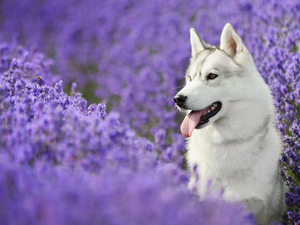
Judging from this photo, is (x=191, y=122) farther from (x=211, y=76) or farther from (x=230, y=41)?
(x=230, y=41)

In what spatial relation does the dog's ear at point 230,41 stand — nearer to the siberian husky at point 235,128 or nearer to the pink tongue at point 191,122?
the siberian husky at point 235,128

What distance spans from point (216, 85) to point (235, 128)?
1.08 feet

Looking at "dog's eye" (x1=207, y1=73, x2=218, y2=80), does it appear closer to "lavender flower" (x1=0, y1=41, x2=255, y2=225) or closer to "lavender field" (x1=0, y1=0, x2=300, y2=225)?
"lavender field" (x1=0, y1=0, x2=300, y2=225)

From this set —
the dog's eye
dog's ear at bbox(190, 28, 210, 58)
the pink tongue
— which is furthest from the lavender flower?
dog's ear at bbox(190, 28, 210, 58)

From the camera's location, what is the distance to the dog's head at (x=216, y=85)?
1.86 meters

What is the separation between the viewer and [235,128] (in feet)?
6.45

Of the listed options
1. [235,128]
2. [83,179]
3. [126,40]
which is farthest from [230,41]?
[126,40]

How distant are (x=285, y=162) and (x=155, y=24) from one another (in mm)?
3996

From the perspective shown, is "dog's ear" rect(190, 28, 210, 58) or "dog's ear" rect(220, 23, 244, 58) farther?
"dog's ear" rect(190, 28, 210, 58)

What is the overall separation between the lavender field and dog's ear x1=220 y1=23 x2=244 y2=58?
2.23 feet

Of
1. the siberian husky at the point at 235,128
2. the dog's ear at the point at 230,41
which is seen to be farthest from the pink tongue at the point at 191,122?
the dog's ear at the point at 230,41

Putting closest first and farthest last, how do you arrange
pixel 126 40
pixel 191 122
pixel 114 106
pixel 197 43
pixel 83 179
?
pixel 83 179
pixel 191 122
pixel 197 43
pixel 114 106
pixel 126 40

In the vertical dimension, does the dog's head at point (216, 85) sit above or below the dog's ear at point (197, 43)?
below

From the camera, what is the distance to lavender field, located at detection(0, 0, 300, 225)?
0.97 meters
